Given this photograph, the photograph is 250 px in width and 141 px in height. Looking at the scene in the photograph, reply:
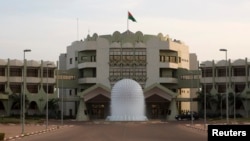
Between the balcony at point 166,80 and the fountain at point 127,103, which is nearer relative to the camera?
the fountain at point 127,103

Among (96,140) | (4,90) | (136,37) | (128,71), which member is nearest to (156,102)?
(128,71)

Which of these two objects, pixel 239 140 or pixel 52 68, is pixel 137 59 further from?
pixel 239 140

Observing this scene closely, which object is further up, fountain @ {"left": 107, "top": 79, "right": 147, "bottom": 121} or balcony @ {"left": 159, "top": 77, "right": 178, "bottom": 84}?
balcony @ {"left": 159, "top": 77, "right": 178, "bottom": 84}

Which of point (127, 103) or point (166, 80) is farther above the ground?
point (166, 80)

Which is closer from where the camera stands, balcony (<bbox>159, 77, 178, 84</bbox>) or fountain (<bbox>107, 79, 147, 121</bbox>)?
fountain (<bbox>107, 79, 147, 121</bbox>)

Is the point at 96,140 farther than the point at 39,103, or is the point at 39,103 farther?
the point at 39,103

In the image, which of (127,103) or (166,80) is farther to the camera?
(166,80)

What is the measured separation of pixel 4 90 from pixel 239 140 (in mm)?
108124

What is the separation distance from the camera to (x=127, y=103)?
102 meters

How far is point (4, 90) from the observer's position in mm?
112188

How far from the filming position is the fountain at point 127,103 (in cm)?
10038

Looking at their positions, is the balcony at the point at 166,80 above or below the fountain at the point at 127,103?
above

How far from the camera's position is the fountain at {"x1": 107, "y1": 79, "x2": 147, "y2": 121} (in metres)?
100

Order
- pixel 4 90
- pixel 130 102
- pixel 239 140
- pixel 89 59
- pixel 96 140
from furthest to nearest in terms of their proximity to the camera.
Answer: pixel 89 59 < pixel 4 90 < pixel 130 102 < pixel 96 140 < pixel 239 140
